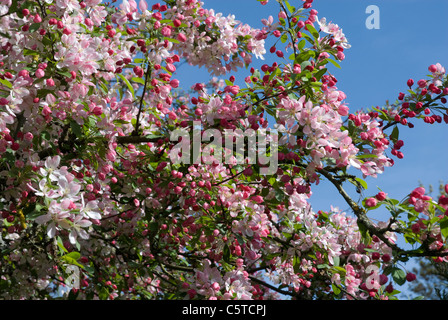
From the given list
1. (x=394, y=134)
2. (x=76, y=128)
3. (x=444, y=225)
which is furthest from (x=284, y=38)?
(x=444, y=225)

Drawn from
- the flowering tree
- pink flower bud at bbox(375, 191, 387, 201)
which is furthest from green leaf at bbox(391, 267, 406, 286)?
pink flower bud at bbox(375, 191, 387, 201)

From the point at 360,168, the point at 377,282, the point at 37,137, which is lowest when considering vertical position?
the point at 377,282

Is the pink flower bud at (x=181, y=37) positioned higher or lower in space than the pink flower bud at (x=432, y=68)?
lower

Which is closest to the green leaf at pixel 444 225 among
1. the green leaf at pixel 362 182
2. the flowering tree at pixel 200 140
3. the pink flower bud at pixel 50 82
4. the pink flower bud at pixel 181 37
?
the flowering tree at pixel 200 140

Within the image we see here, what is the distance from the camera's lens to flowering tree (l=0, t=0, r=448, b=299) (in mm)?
2381

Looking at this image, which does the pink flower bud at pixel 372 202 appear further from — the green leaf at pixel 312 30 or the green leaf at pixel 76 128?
the green leaf at pixel 76 128

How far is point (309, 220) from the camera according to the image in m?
3.12

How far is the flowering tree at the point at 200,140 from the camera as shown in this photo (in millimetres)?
2381

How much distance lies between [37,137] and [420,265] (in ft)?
45.0

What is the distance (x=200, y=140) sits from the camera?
105 inches

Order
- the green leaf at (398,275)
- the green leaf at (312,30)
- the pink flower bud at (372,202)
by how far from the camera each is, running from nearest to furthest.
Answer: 1. the green leaf at (398,275)
2. the pink flower bud at (372,202)
3. the green leaf at (312,30)

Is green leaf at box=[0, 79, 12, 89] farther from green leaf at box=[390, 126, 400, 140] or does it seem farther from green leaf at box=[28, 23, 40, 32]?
green leaf at box=[390, 126, 400, 140]
